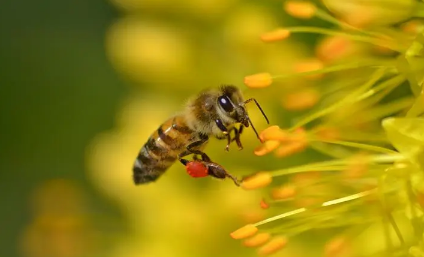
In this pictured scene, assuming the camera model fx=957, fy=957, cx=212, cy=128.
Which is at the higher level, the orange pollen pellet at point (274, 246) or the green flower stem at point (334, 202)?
the green flower stem at point (334, 202)

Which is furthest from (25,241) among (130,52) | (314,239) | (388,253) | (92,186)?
(388,253)

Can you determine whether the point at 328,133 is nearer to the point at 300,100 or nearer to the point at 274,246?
the point at 300,100

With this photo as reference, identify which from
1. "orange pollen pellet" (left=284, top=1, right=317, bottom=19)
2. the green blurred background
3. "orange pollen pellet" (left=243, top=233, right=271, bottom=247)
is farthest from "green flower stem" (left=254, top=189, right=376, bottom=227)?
"orange pollen pellet" (left=284, top=1, right=317, bottom=19)

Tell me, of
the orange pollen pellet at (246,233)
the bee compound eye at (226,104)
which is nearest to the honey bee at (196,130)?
the bee compound eye at (226,104)

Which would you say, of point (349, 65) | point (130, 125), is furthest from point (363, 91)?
point (130, 125)

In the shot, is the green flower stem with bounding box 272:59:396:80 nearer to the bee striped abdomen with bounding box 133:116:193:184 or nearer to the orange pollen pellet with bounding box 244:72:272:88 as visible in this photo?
the orange pollen pellet with bounding box 244:72:272:88

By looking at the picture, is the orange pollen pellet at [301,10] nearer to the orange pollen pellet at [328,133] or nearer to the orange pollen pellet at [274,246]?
the orange pollen pellet at [328,133]

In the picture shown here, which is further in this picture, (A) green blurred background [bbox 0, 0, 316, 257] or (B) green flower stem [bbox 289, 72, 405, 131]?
(A) green blurred background [bbox 0, 0, 316, 257]
